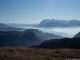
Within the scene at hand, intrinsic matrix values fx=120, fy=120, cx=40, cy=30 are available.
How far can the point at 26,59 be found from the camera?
16.1 meters

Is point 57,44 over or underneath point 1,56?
underneath

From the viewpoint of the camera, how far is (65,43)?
159 metres

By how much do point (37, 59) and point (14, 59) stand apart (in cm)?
311

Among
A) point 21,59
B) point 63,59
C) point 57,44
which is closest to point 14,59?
point 21,59

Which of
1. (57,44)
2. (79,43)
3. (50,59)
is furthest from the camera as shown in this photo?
(57,44)

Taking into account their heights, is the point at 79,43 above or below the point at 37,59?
below

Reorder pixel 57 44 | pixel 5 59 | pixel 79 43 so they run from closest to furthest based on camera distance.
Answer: pixel 5 59
pixel 79 43
pixel 57 44

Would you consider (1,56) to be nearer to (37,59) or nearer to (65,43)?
(37,59)

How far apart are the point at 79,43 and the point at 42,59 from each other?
12632 centimetres

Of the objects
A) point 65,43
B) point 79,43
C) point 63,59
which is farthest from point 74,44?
point 63,59

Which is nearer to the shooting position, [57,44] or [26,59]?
[26,59]

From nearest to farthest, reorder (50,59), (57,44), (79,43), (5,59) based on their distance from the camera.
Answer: (5,59), (50,59), (79,43), (57,44)

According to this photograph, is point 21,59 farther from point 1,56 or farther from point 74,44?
point 74,44

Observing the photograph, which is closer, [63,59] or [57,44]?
[63,59]
